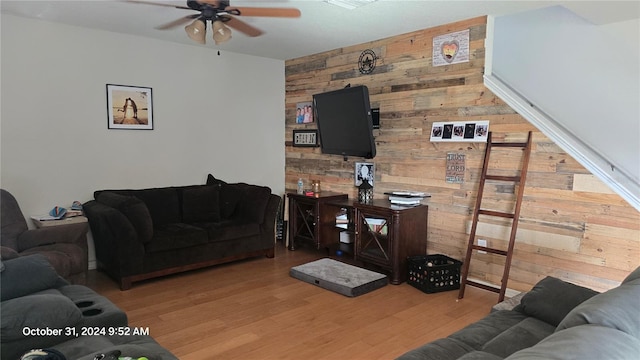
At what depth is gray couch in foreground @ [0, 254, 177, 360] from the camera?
183 cm

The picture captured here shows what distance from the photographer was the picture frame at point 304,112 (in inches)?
222

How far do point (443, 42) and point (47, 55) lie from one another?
Result: 386cm

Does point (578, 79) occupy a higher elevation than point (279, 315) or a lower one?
higher

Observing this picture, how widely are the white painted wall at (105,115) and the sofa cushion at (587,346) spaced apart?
447 centimetres

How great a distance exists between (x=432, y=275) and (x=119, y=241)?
9.15 feet

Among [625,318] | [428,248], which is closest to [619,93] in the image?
[428,248]

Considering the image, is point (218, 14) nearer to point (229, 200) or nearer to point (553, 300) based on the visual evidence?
point (229, 200)

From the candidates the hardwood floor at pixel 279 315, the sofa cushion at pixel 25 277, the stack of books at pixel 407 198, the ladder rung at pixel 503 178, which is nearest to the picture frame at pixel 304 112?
the stack of books at pixel 407 198

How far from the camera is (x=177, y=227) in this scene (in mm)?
4363

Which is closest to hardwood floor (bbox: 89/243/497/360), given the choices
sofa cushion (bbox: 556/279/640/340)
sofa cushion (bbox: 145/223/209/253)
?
sofa cushion (bbox: 145/223/209/253)

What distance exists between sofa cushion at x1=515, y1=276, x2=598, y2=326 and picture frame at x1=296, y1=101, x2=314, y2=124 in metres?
3.80

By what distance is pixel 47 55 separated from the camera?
4176 mm

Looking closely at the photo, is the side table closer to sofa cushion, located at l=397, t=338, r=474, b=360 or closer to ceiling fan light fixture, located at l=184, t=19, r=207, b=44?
ceiling fan light fixture, located at l=184, t=19, r=207, b=44

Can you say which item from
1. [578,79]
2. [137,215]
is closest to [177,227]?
[137,215]
